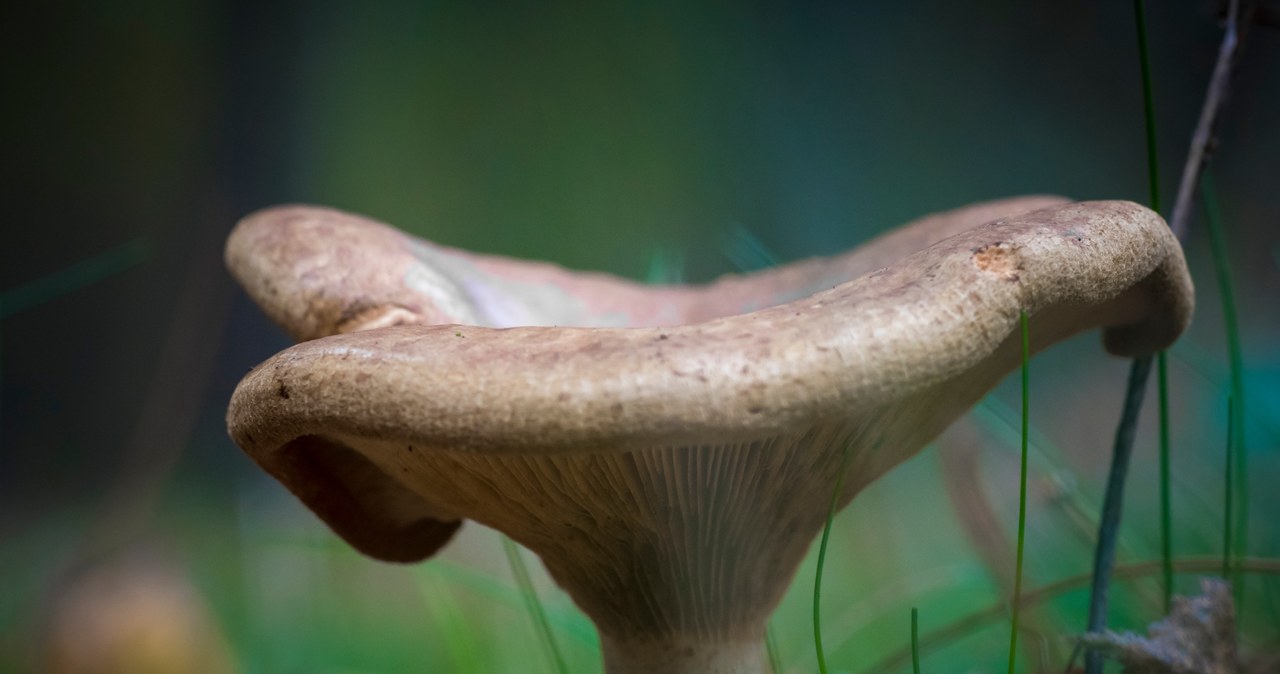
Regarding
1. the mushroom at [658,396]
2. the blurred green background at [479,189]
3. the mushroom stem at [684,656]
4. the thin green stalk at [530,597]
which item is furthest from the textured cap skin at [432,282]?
the blurred green background at [479,189]

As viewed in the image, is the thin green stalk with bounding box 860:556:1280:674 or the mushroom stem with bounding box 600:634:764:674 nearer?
the mushroom stem with bounding box 600:634:764:674

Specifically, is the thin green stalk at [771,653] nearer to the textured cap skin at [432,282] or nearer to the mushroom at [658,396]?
the mushroom at [658,396]

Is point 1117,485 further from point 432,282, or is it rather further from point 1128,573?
point 432,282

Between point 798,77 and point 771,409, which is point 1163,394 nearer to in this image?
point 771,409

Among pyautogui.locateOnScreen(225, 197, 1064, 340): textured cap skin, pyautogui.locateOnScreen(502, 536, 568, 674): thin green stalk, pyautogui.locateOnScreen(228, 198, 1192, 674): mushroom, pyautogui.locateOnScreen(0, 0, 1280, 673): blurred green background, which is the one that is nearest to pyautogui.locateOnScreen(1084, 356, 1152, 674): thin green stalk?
pyautogui.locateOnScreen(228, 198, 1192, 674): mushroom

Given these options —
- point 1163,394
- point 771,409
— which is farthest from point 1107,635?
point 771,409

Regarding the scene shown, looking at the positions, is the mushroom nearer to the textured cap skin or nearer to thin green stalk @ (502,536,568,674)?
the textured cap skin
